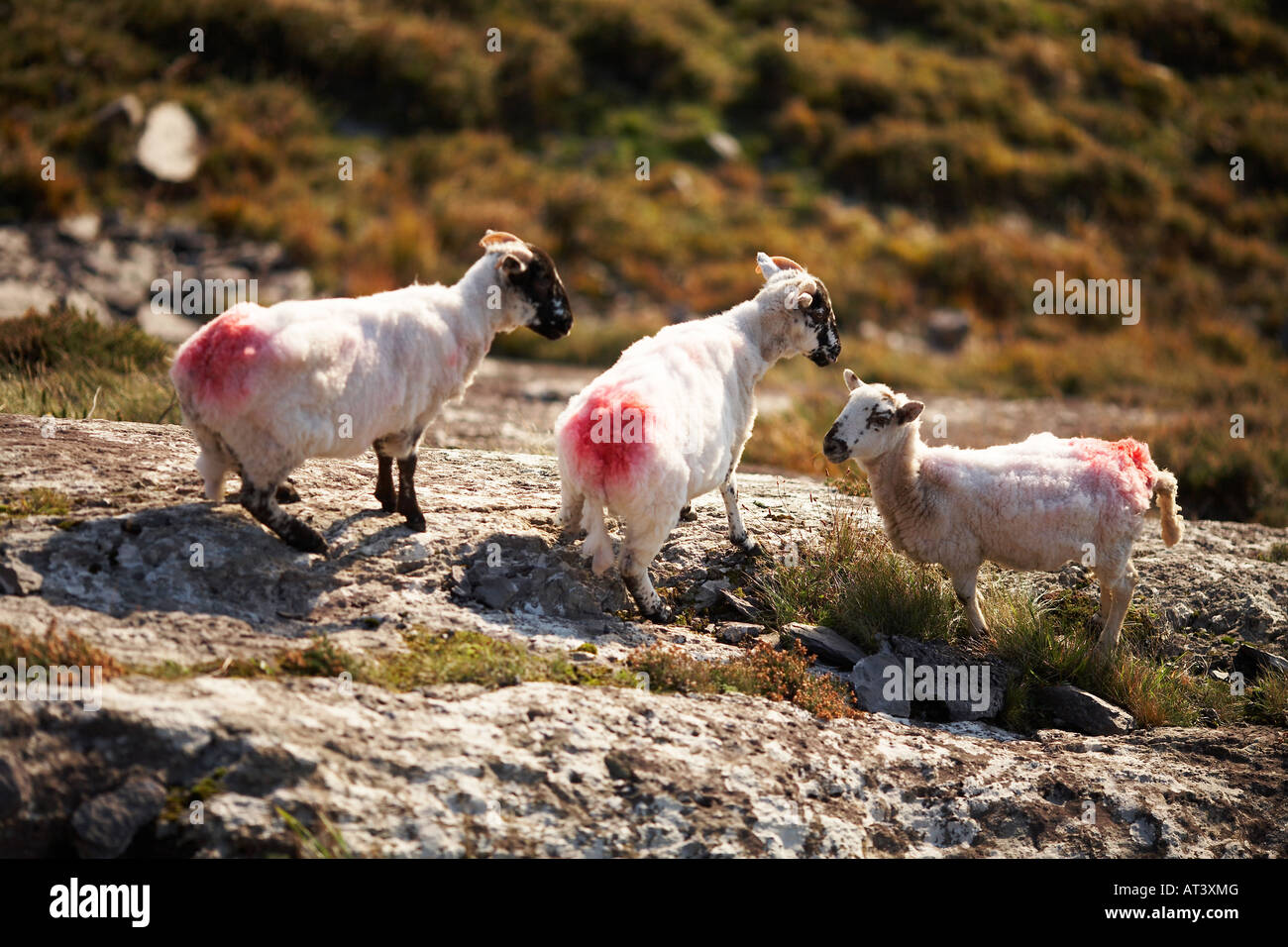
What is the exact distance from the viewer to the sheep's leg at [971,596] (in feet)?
24.7

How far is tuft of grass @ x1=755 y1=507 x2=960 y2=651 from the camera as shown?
7.46 metres

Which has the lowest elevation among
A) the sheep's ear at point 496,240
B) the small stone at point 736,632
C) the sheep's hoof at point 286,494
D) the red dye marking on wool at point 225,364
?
the small stone at point 736,632

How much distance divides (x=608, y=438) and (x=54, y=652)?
3026 mm

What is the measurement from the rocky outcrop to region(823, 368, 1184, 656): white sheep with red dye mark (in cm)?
115

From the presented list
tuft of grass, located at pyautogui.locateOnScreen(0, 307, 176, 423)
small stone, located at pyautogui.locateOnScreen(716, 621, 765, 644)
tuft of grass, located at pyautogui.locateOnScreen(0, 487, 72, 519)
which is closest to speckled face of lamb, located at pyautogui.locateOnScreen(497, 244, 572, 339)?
small stone, located at pyautogui.locateOnScreen(716, 621, 765, 644)

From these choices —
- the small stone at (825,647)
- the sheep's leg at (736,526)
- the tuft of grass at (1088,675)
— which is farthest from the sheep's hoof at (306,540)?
the tuft of grass at (1088,675)

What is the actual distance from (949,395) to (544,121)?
37.8 ft

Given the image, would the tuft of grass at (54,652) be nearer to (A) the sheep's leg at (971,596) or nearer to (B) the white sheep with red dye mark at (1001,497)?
(B) the white sheep with red dye mark at (1001,497)

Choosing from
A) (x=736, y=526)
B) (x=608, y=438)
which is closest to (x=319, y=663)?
(x=608, y=438)

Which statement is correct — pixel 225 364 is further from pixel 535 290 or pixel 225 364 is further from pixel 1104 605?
pixel 1104 605

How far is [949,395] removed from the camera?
60.6ft

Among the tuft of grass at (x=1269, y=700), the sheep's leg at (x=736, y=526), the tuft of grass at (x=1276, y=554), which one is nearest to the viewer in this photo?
the tuft of grass at (x=1269, y=700)

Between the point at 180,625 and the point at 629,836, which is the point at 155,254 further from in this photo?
the point at 629,836
